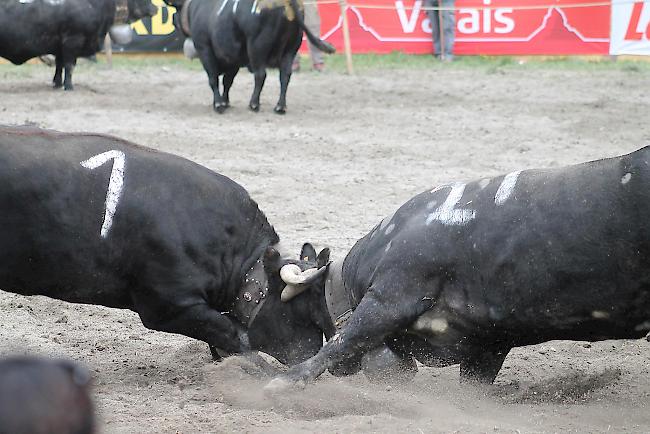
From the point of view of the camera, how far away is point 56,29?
12.7 meters

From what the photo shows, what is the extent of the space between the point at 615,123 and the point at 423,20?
674 centimetres

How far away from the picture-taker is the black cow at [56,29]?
488 inches

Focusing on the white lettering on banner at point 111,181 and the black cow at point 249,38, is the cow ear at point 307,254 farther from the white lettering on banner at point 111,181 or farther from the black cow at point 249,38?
the black cow at point 249,38

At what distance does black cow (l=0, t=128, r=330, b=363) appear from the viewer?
13.9 ft

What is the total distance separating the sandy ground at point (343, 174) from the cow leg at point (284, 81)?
0.56ft

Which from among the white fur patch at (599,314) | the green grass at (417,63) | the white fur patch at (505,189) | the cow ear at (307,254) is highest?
the white fur patch at (505,189)

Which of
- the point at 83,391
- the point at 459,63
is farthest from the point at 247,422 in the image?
the point at 459,63

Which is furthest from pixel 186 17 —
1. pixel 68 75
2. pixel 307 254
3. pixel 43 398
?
pixel 43 398

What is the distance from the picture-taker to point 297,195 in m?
7.96

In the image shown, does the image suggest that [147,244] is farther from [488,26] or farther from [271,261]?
[488,26]

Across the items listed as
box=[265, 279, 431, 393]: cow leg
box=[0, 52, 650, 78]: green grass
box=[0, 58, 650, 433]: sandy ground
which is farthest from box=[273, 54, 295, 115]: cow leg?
box=[265, 279, 431, 393]: cow leg

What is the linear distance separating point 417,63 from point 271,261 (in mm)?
11456

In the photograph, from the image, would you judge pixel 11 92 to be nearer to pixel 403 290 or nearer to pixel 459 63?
pixel 459 63

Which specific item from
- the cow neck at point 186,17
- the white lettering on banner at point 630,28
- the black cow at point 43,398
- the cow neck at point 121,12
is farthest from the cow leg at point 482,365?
the white lettering on banner at point 630,28
